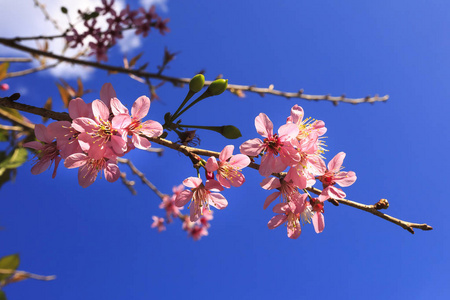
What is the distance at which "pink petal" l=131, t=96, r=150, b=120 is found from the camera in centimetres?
94

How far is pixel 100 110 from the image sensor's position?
0.89 metres

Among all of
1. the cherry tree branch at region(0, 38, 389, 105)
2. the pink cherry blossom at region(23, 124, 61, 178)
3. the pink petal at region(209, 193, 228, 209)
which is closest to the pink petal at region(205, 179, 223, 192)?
the pink petal at region(209, 193, 228, 209)

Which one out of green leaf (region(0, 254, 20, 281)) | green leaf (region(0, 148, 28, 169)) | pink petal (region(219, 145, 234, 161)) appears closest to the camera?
pink petal (region(219, 145, 234, 161))

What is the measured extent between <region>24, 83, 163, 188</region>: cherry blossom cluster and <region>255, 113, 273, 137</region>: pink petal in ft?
1.08

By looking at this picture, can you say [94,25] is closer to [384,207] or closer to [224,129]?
[224,129]

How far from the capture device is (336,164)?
1.06 meters

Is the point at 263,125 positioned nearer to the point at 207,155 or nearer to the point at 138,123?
the point at 207,155

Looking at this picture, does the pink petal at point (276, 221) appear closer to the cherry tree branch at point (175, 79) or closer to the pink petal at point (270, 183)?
the pink petal at point (270, 183)

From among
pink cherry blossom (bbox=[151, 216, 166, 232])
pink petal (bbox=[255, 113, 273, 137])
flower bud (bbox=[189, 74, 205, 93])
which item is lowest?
pink petal (bbox=[255, 113, 273, 137])

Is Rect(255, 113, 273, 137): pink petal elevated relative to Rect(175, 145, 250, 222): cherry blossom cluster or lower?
elevated

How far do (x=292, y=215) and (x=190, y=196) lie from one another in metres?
0.37

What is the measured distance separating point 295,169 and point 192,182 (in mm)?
324

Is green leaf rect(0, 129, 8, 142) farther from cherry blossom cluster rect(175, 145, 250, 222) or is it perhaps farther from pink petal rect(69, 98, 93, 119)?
cherry blossom cluster rect(175, 145, 250, 222)

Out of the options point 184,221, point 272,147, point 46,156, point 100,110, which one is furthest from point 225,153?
point 184,221
